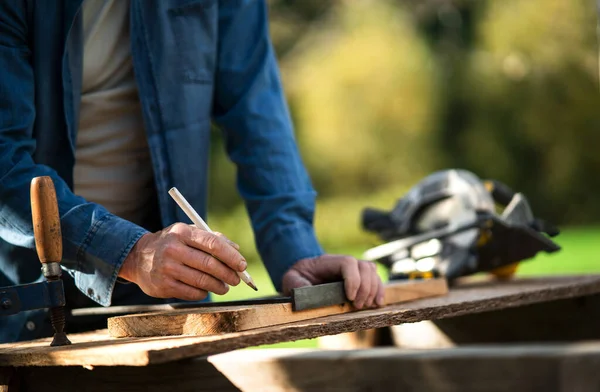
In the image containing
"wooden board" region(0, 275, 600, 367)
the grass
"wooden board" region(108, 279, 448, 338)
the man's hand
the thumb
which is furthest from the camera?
the grass

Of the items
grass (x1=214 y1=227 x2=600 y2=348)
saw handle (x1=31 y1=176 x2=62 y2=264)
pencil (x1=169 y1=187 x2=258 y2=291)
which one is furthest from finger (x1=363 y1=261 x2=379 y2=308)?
grass (x1=214 y1=227 x2=600 y2=348)

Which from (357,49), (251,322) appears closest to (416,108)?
(357,49)

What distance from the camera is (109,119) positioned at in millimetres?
2230

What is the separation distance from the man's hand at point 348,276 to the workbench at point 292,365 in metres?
0.15

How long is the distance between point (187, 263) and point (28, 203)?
0.40 m

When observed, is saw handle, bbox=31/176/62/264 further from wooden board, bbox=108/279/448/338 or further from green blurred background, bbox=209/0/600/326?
green blurred background, bbox=209/0/600/326

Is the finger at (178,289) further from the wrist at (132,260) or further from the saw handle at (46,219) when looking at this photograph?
the saw handle at (46,219)

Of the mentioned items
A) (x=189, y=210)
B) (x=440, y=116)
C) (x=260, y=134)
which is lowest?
(x=189, y=210)

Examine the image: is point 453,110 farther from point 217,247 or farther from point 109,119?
point 217,247

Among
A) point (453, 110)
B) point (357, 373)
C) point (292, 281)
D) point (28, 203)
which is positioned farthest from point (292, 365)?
point (453, 110)

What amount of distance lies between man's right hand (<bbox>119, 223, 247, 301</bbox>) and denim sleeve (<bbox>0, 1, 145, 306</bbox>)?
71mm

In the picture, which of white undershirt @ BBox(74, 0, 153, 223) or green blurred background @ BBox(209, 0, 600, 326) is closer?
white undershirt @ BBox(74, 0, 153, 223)

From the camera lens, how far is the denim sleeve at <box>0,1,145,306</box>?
1.70 meters

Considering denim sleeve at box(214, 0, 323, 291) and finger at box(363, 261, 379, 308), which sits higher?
denim sleeve at box(214, 0, 323, 291)
